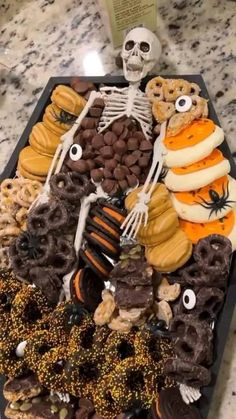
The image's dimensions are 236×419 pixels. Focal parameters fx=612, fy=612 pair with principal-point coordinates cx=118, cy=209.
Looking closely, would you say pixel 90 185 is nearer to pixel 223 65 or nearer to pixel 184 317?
pixel 184 317

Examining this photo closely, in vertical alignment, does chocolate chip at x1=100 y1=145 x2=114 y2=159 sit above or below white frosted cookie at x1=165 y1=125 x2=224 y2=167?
above

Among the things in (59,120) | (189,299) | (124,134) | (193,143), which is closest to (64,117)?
(59,120)

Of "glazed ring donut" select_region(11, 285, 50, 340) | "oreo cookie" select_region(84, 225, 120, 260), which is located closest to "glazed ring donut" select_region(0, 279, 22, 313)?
"glazed ring donut" select_region(11, 285, 50, 340)

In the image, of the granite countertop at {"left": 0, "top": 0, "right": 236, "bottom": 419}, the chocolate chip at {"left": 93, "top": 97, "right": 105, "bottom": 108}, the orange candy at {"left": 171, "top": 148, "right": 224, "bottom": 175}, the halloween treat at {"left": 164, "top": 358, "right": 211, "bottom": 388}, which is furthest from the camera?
the granite countertop at {"left": 0, "top": 0, "right": 236, "bottom": 419}

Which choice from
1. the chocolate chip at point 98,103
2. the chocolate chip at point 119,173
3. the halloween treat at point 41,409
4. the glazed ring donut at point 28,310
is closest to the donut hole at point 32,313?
the glazed ring donut at point 28,310

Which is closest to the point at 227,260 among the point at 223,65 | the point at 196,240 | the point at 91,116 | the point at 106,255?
the point at 196,240

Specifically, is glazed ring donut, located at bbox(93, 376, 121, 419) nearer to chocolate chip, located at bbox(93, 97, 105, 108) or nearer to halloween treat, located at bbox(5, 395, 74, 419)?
halloween treat, located at bbox(5, 395, 74, 419)
